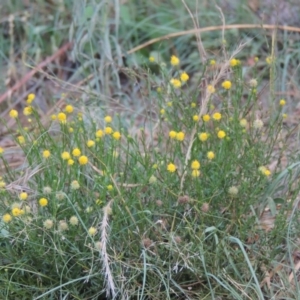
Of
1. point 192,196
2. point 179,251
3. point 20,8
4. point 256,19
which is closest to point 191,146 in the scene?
point 192,196

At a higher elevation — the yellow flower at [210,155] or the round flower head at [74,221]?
the yellow flower at [210,155]

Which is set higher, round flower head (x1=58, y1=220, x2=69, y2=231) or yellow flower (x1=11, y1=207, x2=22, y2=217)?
yellow flower (x1=11, y1=207, x2=22, y2=217)

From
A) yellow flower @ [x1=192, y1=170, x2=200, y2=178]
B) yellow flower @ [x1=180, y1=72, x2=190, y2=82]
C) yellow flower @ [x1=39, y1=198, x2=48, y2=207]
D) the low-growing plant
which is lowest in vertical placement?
the low-growing plant

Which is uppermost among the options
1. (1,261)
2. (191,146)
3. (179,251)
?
(191,146)

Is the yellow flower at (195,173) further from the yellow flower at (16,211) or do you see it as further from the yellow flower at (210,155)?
the yellow flower at (16,211)

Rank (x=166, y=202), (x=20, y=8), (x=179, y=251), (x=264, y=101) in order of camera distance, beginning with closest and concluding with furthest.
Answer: (x=179, y=251) < (x=166, y=202) < (x=264, y=101) < (x=20, y=8)

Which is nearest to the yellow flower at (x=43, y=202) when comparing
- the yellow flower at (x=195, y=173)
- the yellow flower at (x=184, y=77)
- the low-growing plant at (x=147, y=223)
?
the low-growing plant at (x=147, y=223)

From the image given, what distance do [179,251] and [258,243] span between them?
1.08ft

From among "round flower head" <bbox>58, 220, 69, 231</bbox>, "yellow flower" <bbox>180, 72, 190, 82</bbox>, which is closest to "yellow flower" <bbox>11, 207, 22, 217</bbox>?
"round flower head" <bbox>58, 220, 69, 231</bbox>

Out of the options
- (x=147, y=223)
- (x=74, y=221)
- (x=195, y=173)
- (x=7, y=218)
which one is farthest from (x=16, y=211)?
(x=195, y=173)

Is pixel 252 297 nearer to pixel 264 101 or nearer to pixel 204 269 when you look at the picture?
pixel 204 269

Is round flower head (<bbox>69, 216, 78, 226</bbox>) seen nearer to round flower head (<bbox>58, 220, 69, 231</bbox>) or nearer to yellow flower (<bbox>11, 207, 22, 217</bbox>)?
round flower head (<bbox>58, 220, 69, 231</bbox>)

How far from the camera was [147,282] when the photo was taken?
2.03m

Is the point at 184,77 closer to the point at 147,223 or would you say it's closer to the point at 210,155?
the point at 210,155
